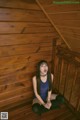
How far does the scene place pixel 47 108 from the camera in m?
1.88

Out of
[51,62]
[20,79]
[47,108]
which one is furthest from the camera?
[51,62]

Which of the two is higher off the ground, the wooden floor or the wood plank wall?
the wood plank wall

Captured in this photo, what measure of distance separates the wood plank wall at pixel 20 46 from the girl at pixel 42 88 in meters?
0.20

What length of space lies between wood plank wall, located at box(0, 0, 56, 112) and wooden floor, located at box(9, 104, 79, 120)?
136mm

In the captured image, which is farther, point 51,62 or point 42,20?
point 51,62

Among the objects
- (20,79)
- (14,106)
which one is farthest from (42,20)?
(14,106)

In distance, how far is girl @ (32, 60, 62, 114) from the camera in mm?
1862

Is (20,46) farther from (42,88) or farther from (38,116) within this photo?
(38,116)

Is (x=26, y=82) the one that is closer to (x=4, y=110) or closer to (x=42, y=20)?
(x=4, y=110)

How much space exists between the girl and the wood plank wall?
20cm

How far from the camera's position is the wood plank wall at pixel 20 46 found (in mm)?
1655

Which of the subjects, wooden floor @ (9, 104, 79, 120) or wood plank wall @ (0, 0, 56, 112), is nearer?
wood plank wall @ (0, 0, 56, 112)

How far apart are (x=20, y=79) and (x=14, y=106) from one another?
0.45 meters

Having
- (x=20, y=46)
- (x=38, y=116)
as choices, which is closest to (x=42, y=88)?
(x=38, y=116)
